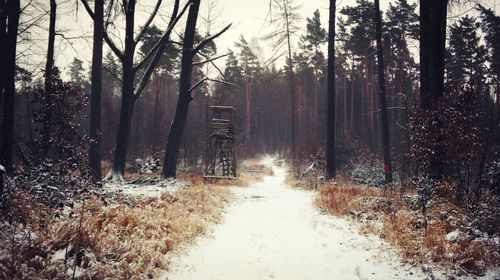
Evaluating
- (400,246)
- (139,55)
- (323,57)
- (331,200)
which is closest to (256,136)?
(323,57)

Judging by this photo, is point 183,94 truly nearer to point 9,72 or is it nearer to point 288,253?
point 9,72

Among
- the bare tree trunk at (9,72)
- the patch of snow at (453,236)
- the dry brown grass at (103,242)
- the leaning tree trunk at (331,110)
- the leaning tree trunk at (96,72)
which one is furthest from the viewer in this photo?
the leaning tree trunk at (331,110)

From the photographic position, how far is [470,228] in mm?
5133

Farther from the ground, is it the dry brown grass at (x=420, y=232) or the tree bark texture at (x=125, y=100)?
the tree bark texture at (x=125, y=100)

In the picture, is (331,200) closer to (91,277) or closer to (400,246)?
(400,246)

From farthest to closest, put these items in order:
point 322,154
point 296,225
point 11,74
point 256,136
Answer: point 256,136, point 322,154, point 296,225, point 11,74

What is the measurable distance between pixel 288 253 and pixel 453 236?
266cm

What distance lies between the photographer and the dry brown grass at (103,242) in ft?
12.1

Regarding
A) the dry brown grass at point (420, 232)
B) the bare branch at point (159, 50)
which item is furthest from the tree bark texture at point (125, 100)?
the dry brown grass at point (420, 232)

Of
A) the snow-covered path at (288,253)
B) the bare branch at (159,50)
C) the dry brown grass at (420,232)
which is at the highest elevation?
the bare branch at (159,50)

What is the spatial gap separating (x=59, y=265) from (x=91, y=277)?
0.42m

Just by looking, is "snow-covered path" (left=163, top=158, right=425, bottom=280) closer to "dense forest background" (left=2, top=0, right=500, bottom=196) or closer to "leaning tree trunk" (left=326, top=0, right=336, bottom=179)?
"dense forest background" (left=2, top=0, right=500, bottom=196)

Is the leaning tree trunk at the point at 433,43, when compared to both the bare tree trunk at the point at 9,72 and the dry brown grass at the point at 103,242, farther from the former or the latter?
the bare tree trunk at the point at 9,72

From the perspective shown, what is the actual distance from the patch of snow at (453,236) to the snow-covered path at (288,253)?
892 millimetres
